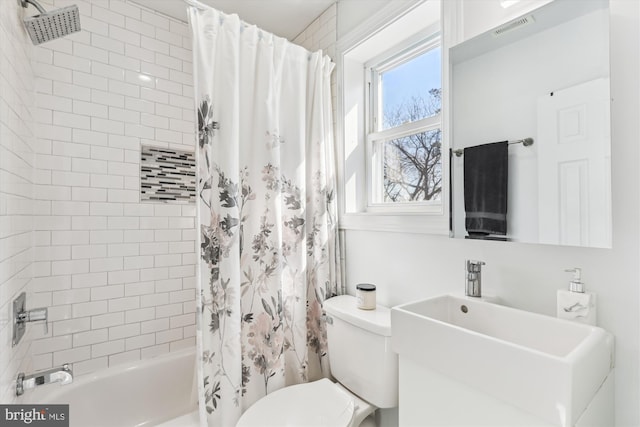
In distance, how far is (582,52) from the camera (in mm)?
912

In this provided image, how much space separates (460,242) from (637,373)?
1.93 feet

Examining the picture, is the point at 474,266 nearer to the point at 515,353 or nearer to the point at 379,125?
the point at 515,353

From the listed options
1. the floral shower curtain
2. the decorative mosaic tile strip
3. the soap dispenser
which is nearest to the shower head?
the floral shower curtain

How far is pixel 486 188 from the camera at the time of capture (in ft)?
3.72

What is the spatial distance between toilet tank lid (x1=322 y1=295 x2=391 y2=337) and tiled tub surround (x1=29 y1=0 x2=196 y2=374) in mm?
1080

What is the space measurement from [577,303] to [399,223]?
2.35ft

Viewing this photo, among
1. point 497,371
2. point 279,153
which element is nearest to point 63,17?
point 279,153

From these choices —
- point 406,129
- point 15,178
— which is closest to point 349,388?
point 406,129

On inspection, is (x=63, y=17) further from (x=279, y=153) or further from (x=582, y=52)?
(x=582, y=52)

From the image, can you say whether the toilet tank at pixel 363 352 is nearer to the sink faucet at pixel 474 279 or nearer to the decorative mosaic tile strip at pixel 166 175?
the sink faucet at pixel 474 279

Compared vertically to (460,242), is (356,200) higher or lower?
higher

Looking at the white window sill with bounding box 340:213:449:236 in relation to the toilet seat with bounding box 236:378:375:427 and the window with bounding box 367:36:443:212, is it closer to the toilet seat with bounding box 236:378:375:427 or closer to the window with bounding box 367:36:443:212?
the window with bounding box 367:36:443:212

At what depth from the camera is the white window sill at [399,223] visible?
130cm

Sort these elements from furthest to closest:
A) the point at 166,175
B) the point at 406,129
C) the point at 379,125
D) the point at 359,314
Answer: the point at 166,175, the point at 379,125, the point at 406,129, the point at 359,314
